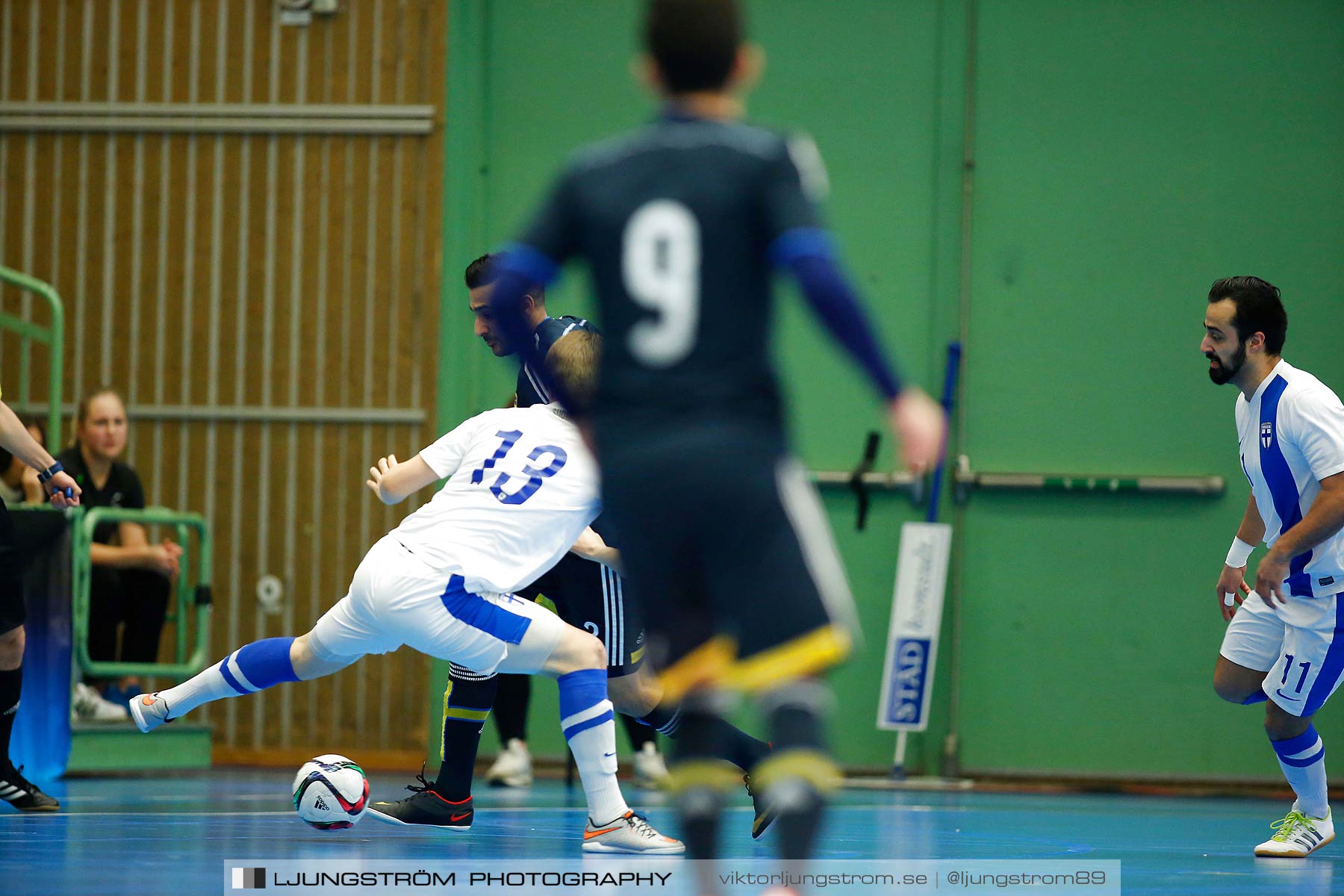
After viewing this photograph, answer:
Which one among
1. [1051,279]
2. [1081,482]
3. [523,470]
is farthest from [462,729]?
[1051,279]

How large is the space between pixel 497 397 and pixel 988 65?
3.66 metres

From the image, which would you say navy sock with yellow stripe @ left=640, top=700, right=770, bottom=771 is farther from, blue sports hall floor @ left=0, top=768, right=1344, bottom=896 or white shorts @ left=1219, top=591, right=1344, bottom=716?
white shorts @ left=1219, top=591, right=1344, bottom=716

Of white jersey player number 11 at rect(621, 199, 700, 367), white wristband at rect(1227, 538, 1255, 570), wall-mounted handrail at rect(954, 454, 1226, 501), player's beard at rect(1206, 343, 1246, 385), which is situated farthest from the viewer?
wall-mounted handrail at rect(954, 454, 1226, 501)

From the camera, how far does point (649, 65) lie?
9.00 ft

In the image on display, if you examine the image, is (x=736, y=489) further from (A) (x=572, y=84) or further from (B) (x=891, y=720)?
(A) (x=572, y=84)

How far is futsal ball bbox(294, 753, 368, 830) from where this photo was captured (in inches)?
198

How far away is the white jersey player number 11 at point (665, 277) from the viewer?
2658 millimetres

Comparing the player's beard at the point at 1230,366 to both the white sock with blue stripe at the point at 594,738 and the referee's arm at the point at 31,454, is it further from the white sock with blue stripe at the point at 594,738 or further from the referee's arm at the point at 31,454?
the referee's arm at the point at 31,454

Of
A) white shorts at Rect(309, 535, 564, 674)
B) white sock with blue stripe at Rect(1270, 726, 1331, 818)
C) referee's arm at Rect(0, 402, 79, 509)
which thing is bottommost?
white sock with blue stripe at Rect(1270, 726, 1331, 818)

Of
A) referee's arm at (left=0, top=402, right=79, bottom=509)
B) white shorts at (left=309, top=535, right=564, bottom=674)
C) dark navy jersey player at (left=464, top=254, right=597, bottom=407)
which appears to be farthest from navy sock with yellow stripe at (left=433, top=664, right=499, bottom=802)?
referee's arm at (left=0, top=402, right=79, bottom=509)

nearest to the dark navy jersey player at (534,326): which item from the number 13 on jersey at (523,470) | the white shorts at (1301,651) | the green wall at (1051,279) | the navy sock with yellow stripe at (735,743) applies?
the number 13 on jersey at (523,470)

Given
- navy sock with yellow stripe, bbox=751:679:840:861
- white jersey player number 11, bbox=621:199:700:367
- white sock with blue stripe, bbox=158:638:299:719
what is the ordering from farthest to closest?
1. white sock with blue stripe, bbox=158:638:299:719
2. white jersey player number 11, bbox=621:199:700:367
3. navy sock with yellow stripe, bbox=751:679:840:861

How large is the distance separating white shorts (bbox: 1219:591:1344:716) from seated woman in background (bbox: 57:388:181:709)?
17.8ft

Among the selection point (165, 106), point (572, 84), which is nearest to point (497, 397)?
point (572, 84)
